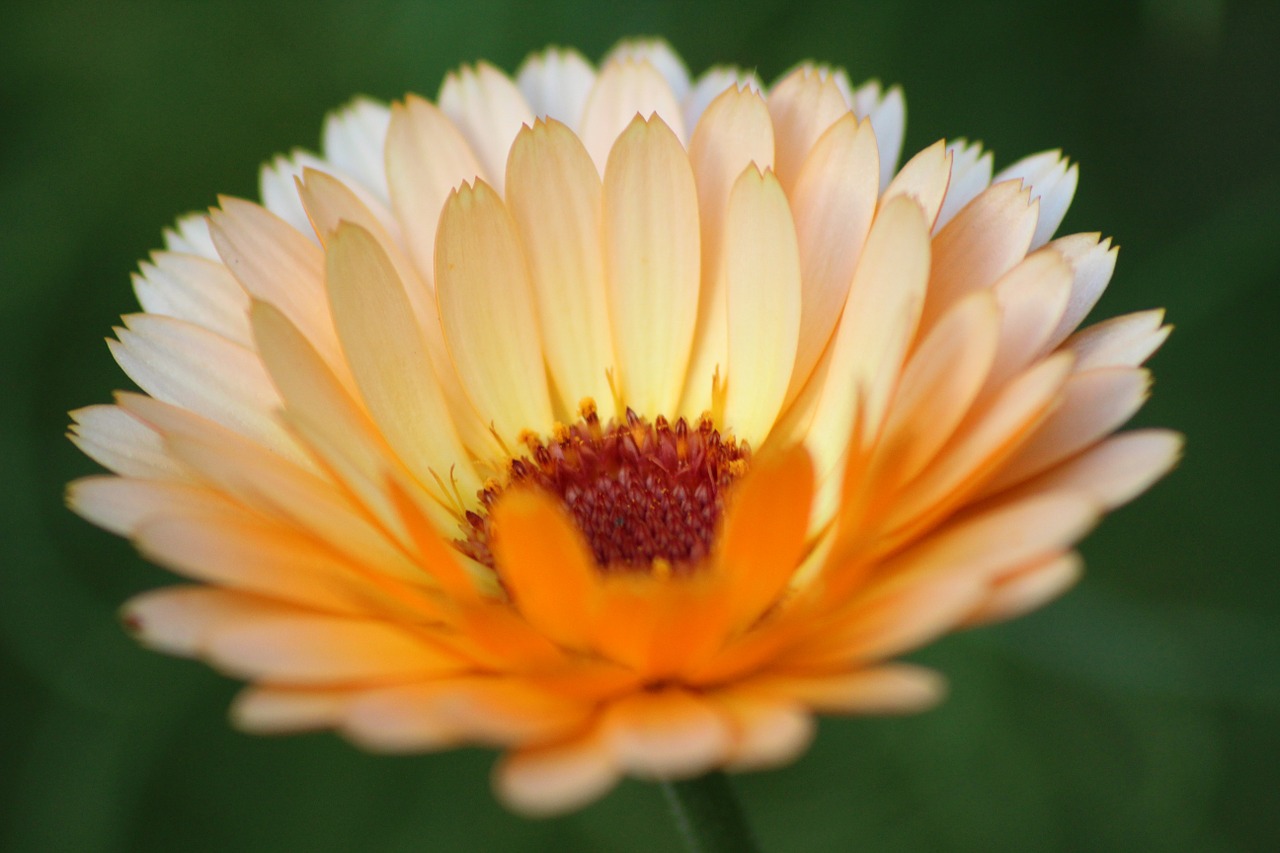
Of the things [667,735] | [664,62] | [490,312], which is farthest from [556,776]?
[664,62]

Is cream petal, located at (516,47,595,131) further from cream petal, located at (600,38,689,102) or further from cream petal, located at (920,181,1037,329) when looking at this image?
cream petal, located at (920,181,1037,329)

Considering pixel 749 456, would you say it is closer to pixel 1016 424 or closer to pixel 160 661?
pixel 1016 424

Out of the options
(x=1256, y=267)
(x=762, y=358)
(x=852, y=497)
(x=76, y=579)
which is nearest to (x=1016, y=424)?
(x=852, y=497)

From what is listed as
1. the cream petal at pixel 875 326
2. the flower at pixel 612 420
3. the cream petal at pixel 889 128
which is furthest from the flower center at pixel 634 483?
the cream petal at pixel 889 128

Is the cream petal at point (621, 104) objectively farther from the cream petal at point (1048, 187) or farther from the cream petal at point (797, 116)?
the cream petal at point (1048, 187)

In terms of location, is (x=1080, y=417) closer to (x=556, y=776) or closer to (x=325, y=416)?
(x=556, y=776)

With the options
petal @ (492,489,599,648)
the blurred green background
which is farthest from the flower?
the blurred green background
